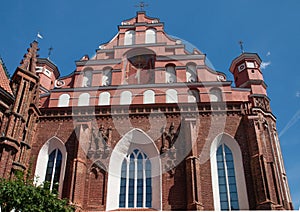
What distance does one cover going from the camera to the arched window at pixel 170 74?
2063 centimetres

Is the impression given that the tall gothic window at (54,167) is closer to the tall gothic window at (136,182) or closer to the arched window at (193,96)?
the tall gothic window at (136,182)

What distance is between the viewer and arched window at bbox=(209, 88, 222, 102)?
19.3 m

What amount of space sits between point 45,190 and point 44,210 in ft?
2.23

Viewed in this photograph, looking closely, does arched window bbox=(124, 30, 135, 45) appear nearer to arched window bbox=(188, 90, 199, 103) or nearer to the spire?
arched window bbox=(188, 90, 199, 103)

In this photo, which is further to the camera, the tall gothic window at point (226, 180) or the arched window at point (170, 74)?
the arched window at point (170, 74)

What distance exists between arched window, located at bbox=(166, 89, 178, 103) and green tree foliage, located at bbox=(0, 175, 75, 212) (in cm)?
965

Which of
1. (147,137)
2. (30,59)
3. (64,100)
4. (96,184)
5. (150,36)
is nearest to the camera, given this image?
(96,184)

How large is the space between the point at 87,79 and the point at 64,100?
2.31 meters

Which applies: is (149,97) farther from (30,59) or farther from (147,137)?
(30,59)

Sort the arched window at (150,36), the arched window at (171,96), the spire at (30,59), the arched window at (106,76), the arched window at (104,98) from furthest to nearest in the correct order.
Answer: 1. the arched window at (150,36)
2. the arched window at (106,76)
3. the arched window at (104,98)
4. the arched window at (171,96)
5. the spire at (30,59)

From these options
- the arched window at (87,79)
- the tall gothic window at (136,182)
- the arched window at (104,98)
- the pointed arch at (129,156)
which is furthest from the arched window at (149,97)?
the arched window at (87,79)

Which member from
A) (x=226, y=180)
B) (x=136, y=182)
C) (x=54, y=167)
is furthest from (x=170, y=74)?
(x=54, y=167)

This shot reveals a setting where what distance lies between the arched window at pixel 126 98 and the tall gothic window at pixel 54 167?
465cm

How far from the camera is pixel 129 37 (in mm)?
23688
